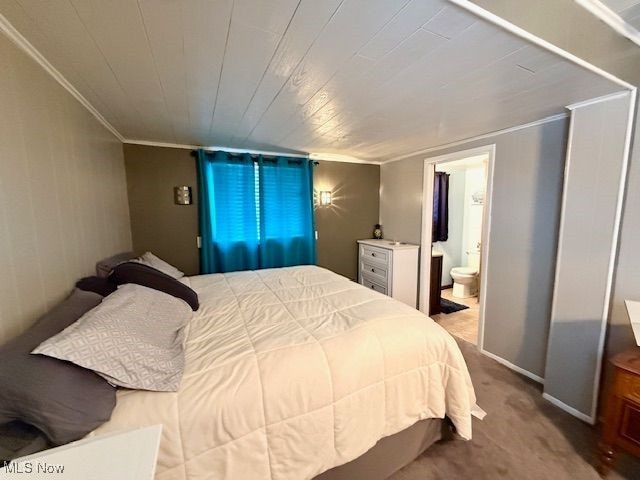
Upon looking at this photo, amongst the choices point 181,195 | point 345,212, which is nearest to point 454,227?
point 345,212

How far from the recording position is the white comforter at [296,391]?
91 cm

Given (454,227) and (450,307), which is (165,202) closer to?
(450,307)

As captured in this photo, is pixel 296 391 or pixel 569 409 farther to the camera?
pixel 569 409

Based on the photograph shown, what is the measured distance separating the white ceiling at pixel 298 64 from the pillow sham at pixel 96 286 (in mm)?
1199

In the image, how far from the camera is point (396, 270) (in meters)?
3.18

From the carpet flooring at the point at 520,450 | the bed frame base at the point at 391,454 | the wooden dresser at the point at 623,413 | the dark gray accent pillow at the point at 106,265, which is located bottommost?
the carpet flooring at the point at 520,450

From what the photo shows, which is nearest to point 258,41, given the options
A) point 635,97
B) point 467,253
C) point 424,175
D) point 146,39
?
point 146,39

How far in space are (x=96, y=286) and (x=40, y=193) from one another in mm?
599

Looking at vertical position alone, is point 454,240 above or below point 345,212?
below

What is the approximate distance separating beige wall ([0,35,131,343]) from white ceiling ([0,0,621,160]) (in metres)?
0.20

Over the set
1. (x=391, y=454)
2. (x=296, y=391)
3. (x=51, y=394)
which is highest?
(x=51, y=394)

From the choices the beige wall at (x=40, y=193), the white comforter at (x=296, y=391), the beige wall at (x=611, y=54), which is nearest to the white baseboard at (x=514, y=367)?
the beige wall at (x=611, y=54)

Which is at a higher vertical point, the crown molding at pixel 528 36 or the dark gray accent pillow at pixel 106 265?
the crown molding at pixel 528 36

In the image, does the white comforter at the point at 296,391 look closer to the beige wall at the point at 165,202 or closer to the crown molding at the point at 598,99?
the beige wall at the point at 165,202
